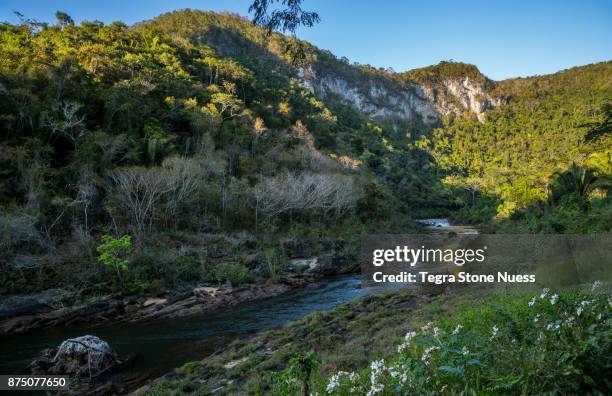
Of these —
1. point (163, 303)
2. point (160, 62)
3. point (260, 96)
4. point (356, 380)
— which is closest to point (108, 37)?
point (160, 62)

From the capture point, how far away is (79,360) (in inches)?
420

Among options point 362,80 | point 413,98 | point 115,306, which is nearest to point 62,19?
point 115,306

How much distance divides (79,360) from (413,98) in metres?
153

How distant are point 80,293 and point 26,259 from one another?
326 centimetres

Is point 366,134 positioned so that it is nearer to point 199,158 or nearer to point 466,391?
point 199,158

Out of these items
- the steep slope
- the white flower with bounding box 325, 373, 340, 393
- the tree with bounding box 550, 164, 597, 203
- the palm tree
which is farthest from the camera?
the steep slope

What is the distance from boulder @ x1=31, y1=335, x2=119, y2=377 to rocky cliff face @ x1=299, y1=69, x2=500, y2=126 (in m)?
119

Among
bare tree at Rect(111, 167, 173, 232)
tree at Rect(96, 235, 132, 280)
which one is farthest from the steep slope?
tree at Rect(96, 235, 132, 280)

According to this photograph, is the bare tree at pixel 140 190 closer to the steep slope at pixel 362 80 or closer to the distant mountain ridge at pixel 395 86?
the steep slope at pixel 362 80

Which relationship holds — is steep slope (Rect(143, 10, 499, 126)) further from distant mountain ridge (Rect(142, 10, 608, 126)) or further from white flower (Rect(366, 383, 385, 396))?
white flower (Rect(366, 383, 385, 396))

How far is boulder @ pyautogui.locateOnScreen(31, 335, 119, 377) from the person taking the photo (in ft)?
34.5

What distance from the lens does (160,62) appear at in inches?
2051

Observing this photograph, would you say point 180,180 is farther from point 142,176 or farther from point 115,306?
point 115,306

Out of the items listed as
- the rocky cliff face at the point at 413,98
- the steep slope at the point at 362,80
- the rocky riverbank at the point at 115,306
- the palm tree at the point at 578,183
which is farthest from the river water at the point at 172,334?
the rocky cliff face at the point at 413,98
